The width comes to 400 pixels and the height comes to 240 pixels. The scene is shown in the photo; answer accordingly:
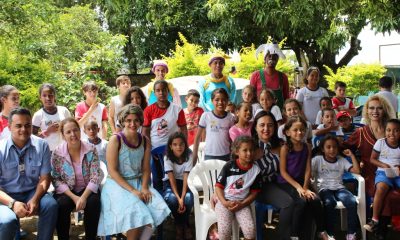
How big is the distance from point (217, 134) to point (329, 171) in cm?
121

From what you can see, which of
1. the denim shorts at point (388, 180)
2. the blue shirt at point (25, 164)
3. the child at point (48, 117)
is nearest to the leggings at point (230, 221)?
the denim shorts at point (388, 180)

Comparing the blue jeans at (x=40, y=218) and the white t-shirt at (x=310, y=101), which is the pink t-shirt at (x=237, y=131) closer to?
the white t-shirt at (x=310, y=101)

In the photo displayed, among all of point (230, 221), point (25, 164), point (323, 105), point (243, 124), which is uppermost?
point (323, 105)

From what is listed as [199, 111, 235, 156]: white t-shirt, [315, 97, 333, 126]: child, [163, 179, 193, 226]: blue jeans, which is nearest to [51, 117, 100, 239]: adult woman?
[163, 179, 193, 226]: blue jeans

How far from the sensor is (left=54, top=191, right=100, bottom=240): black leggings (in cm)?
387

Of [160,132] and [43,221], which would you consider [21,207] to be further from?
[160,132]

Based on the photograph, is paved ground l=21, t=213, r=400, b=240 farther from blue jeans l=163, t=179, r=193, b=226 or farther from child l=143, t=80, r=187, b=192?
child l=143, t=80, r=187, b=192

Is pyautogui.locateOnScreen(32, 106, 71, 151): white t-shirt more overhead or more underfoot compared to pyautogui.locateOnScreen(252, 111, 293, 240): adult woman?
more overhead

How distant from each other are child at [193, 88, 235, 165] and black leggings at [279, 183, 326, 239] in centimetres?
95

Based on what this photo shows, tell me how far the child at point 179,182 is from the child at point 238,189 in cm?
45

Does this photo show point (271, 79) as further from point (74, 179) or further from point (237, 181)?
point (74, 179)

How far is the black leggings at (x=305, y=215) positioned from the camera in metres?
3.90

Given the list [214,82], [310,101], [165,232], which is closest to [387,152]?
[310,101]

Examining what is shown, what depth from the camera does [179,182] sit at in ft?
14.6
